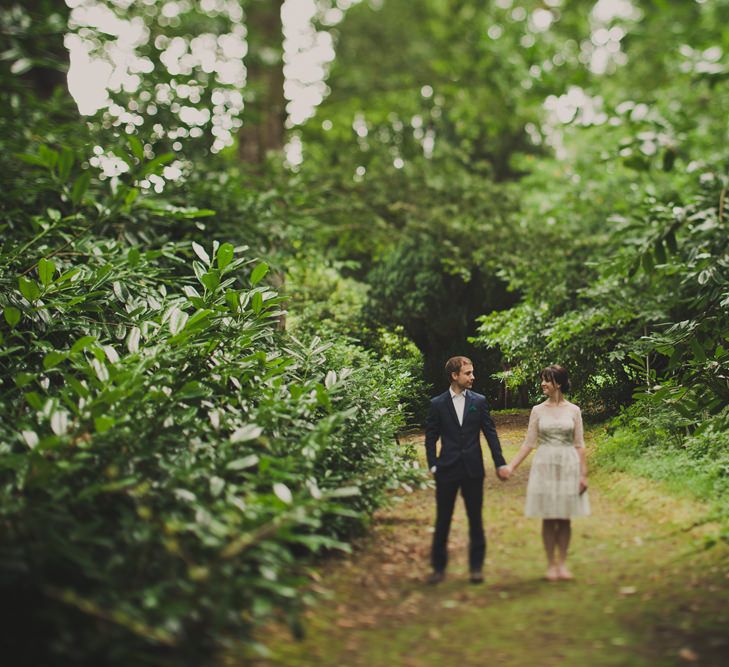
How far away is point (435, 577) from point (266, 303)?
6.81 feet

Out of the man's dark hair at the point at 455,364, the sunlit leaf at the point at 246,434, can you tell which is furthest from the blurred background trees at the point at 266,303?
the man's dark hair at the point at 455,364

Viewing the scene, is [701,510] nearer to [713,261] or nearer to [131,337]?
[713,261]

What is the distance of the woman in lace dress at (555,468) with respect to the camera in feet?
14.1

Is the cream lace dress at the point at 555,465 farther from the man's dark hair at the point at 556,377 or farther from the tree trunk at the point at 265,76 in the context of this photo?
the tree trunk at the point at 265,76

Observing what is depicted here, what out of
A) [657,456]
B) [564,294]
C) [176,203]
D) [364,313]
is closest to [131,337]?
[364,313]

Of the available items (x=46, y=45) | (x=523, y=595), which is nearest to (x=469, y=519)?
(x=523, y=595)

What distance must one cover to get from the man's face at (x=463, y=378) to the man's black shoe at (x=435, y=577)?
122 centimetres

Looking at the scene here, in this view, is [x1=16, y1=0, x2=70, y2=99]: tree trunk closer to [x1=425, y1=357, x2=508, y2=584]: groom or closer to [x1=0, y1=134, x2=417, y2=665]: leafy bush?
[x1=0, y1=134, x2=417, y2=665]: leafy bush

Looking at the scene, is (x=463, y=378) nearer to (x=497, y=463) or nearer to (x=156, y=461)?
(x=497, y=463)

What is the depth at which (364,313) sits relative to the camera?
23.0ft

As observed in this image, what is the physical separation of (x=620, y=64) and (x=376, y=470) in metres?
12.5

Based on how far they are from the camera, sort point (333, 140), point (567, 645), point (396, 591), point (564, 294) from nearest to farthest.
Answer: point (567, 645) < point (396, 591) < point (564, 294) < point (333, 140)

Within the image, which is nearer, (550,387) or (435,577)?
(435,577)

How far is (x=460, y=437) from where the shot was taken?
446cm
